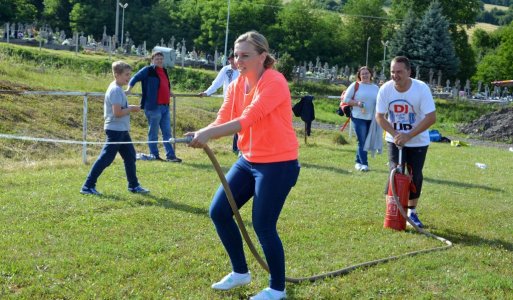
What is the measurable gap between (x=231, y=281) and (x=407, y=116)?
363 cm

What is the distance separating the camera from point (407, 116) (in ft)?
27.3

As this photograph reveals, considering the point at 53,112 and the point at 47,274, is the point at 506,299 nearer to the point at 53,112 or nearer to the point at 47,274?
the point at 47,274

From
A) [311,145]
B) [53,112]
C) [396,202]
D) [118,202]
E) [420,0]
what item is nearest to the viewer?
[396,202]

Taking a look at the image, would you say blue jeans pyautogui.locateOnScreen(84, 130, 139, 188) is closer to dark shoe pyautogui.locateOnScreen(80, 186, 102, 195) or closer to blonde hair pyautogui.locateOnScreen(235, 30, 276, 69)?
dark shoe pyautogui.locateOnScreen(80, 186, 102, 195)

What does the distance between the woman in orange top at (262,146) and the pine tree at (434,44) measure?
2022 inches

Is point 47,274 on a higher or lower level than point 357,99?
lower

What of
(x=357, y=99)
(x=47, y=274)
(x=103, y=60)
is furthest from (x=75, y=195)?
(x=103, y=60)

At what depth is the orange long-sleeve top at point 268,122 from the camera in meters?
5.03

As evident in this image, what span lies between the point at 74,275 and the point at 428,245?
371 centimetres

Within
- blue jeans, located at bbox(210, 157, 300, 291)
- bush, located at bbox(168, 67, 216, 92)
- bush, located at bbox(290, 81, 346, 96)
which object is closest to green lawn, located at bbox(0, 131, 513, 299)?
blue jeans, located at bbox(210, 157, 300, 291)

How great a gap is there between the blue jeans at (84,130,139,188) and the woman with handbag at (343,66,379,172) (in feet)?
17.6

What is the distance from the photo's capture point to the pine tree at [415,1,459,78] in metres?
54.8

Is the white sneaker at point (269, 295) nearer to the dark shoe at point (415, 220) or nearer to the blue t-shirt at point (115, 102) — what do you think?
the dark shoe at point (415, 220)

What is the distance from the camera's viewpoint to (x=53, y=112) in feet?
66.5
